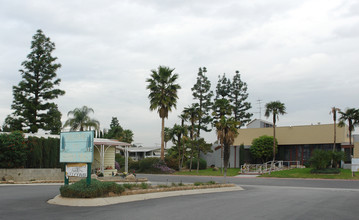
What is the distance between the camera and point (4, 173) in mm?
24641

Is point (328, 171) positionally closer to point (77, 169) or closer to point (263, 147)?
point (263, 147)

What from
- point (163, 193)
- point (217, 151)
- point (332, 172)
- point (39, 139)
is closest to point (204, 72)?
point (217, 151)

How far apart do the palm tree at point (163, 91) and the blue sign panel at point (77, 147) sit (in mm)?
28688

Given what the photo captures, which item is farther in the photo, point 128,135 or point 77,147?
point 128,135

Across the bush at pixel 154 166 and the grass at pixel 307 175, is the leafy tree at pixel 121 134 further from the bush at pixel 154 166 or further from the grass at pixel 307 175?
the grass at pixel 307 175

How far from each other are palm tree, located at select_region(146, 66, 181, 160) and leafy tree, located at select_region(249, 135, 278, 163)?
1168cm

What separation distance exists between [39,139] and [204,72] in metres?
35.5

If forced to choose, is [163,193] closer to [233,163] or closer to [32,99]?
[32,99]

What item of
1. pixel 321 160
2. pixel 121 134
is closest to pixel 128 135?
pixel 121 134

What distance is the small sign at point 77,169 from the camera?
1495 cm

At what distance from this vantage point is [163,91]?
44.9 m

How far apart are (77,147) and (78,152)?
0.70 feet

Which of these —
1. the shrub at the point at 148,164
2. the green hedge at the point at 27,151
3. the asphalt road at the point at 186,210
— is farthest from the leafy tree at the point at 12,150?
the shrub at the point at 148,164

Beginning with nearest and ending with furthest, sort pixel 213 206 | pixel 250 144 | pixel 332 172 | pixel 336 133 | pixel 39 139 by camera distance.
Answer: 1. pixel 213 206
2. pixel 39 139
3. pixel 332 172
4. pixel 336 133
5. pixel 250 144
